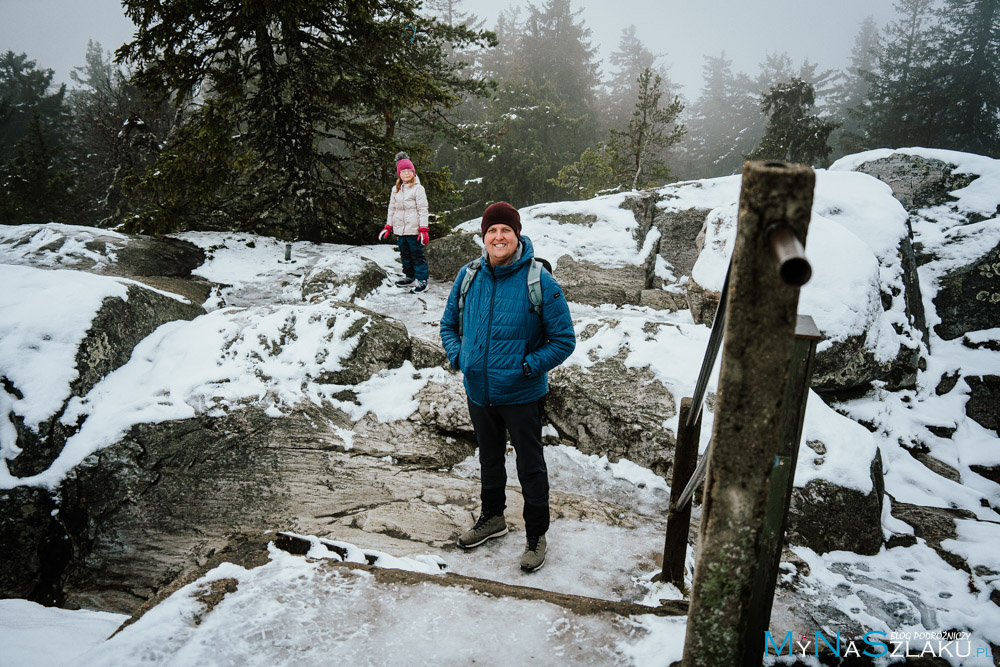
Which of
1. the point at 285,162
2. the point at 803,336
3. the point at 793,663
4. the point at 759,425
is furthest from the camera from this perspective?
the point at 285,162

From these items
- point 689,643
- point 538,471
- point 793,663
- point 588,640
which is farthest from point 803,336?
point 538,471

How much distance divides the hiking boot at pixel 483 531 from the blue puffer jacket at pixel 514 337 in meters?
0.95

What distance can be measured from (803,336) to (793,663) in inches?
51.4

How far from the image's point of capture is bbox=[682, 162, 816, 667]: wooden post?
1.07 m

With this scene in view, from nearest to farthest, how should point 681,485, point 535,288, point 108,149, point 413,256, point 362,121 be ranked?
point 681,485
point 535,288
point 413,256
point 108,149
point 362,121

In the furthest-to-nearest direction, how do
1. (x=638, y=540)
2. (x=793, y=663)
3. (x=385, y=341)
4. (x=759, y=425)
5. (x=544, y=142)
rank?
(x=544, y=142)
(x=385, y=341)
(x=638, y=540)
(x=793, y=663)
(x=759, y=425)

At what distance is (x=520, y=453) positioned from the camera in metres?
3.01

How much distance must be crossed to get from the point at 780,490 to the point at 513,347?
1707 millimetres

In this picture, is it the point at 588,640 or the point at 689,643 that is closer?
the point at 689,643

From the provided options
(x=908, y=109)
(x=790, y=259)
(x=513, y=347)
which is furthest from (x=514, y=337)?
(x=908, y=109)

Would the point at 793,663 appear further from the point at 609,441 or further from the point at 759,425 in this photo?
the point at 609,441

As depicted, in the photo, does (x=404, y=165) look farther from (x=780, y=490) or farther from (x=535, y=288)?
(x=780, y=490)

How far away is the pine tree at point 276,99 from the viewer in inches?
335

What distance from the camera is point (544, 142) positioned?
809 inches
